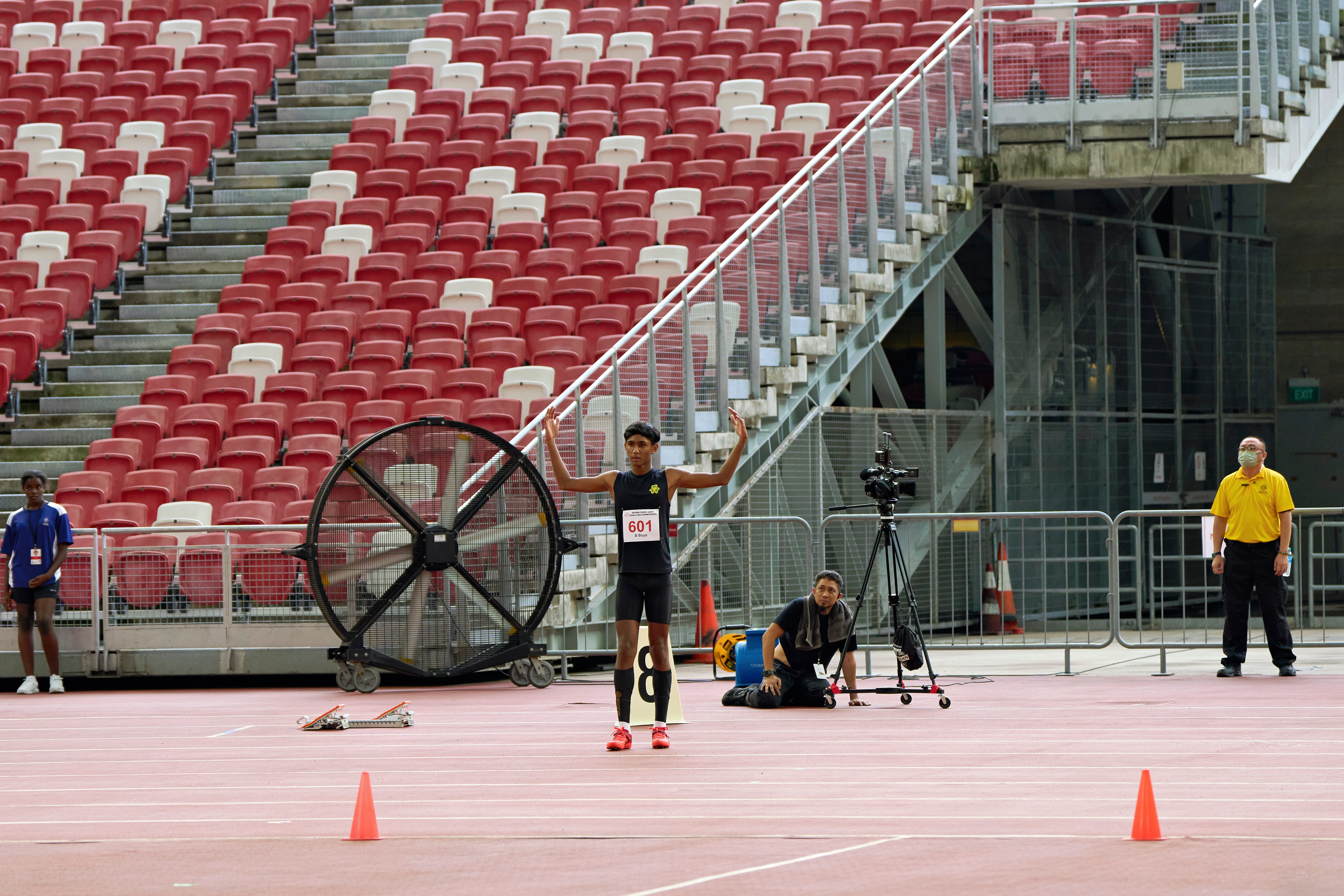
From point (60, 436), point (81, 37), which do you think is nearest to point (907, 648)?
point (60, 436)

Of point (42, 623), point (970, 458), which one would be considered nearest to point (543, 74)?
point (970, 458)

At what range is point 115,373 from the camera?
67.5 feet

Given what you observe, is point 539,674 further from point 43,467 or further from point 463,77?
point 463,77

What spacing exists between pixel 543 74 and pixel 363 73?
10.4ft

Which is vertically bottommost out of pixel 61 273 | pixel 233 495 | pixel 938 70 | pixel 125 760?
pixel 125 760

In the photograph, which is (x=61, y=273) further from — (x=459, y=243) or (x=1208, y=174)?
(x=1208, y=174)

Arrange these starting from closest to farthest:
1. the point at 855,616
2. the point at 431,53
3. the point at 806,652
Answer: the point at 855,616 → the point at 806,652 → the point at 431,53

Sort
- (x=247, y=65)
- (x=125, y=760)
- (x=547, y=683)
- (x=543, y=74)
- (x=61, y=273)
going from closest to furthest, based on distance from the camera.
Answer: (x=125, y=760), (x=547, y=683), (x=61, y=273), (x=543, y=74), (x=247, y=65)

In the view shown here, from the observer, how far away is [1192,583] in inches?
650

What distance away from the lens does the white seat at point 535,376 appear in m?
17.6

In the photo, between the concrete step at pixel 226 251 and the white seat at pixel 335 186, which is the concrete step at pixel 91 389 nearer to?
the concrete step at pixel 226 251

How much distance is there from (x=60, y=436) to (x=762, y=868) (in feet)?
47.7

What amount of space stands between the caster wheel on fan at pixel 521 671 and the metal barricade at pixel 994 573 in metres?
2.50

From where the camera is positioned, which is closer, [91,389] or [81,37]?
[91,389]
